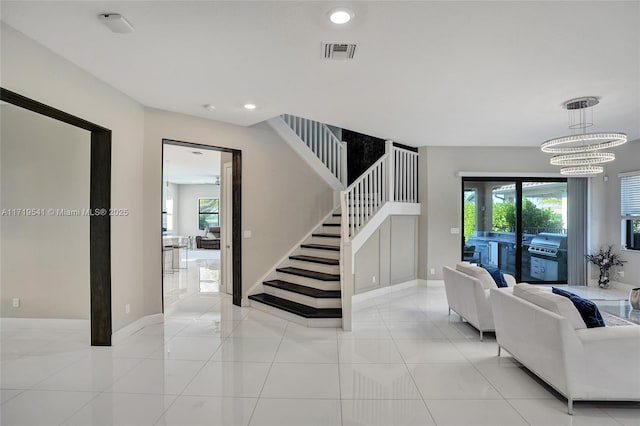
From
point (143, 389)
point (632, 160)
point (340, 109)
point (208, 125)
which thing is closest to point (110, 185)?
point (208, 125)

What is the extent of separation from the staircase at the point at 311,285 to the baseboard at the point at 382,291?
78 centimetres

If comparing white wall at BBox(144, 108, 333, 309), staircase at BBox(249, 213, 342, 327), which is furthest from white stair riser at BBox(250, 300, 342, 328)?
white wall at BBox(144, 108, 333, 309)

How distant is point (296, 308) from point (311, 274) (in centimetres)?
75

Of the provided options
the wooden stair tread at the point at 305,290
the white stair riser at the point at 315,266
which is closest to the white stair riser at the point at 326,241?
the white stair riser at the point at 315,266

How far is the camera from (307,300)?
503 centimetres

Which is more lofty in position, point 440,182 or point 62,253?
point 440,182

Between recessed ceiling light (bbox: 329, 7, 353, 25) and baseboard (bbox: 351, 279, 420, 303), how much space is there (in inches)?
172

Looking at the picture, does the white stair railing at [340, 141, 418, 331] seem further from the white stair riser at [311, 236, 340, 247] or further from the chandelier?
the chandelier

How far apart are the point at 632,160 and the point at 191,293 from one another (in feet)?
28.5

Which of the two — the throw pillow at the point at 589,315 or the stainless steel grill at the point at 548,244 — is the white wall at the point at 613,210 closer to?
the stainless steel grill at the point at 548,244

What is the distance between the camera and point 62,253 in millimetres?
4418

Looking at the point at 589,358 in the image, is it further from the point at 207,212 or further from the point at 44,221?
the point at 207,212

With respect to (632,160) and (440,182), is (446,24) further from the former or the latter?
(632,160)

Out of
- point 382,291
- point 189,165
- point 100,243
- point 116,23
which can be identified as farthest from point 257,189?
point 189,165
